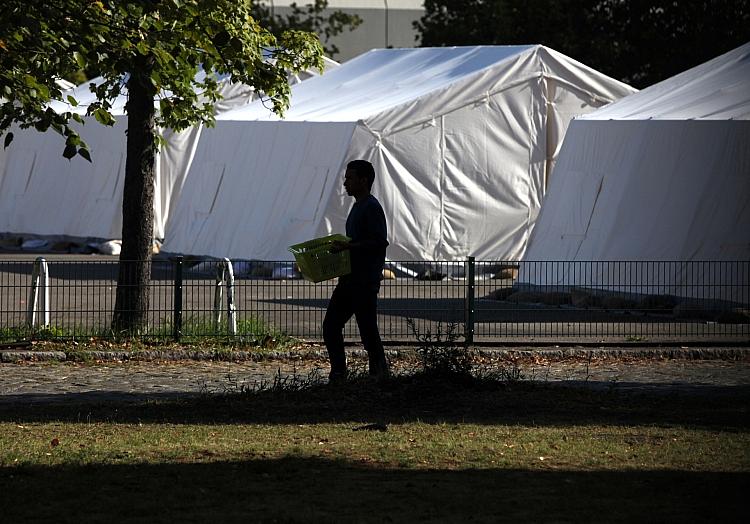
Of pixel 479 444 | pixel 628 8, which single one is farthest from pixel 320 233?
pixel 628 8

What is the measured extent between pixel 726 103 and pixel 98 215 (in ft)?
59.9

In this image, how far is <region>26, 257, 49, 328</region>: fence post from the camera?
15617 millimetres

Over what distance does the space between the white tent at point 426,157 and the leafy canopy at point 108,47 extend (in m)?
12.2

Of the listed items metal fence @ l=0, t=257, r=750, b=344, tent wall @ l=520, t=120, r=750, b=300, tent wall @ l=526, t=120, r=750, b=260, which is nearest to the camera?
metal fence @ l=0, t=257, r=750, b=344

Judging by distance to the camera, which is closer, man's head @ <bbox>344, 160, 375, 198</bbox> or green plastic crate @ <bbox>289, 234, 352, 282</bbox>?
green plastic crate @ <bbox>289, 234, 352, 282</bbox>

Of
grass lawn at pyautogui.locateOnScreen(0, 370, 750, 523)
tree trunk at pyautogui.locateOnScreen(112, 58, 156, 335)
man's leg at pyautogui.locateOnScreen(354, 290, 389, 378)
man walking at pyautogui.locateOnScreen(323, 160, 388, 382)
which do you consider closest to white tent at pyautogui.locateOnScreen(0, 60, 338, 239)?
tree trunk at pyautogui.locateOnScreen(112, 58, 156, 335)

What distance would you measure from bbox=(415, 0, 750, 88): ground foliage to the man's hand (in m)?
36.5

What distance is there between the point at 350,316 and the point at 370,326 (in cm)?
18

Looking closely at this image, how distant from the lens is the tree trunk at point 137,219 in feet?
51.4

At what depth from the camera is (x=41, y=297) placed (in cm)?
1575

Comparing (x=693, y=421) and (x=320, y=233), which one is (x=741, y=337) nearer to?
(x=693, y=421)

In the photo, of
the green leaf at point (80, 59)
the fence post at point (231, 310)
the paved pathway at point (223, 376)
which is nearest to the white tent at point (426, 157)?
the fence post at point (231, 310)

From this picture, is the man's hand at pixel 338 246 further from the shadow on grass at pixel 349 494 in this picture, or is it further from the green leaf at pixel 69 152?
the shadow on grass at pixel 349 494

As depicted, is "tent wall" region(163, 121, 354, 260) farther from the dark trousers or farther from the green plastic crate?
the green plastic crate
